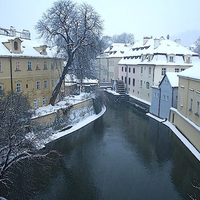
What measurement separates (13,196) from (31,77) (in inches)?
466

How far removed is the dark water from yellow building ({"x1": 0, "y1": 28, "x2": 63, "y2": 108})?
5258mm

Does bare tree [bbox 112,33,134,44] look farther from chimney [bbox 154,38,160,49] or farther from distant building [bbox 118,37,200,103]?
chimney [bbox 154,38,160,49]

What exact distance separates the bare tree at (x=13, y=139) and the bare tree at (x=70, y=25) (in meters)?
8.14

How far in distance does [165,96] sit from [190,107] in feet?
20.2

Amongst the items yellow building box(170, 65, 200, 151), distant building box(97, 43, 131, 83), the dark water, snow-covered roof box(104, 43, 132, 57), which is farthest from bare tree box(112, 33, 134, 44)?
the dark water

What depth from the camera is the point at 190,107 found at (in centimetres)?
1714

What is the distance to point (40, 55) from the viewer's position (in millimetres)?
21656

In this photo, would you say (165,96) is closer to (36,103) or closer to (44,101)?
(44,101)

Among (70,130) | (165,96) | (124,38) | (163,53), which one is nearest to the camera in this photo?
(70,130)

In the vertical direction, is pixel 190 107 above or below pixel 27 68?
below

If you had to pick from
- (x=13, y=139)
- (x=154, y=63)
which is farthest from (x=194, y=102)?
(x=154, y=63)

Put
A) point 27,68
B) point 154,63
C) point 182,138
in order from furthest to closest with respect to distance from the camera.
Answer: point 154,63, point 27,68, point 182,138

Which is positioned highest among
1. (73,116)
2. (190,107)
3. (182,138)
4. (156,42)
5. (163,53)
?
(156,42)

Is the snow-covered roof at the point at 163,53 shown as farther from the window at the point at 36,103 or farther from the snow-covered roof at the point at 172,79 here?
the window at the point at 36,103
